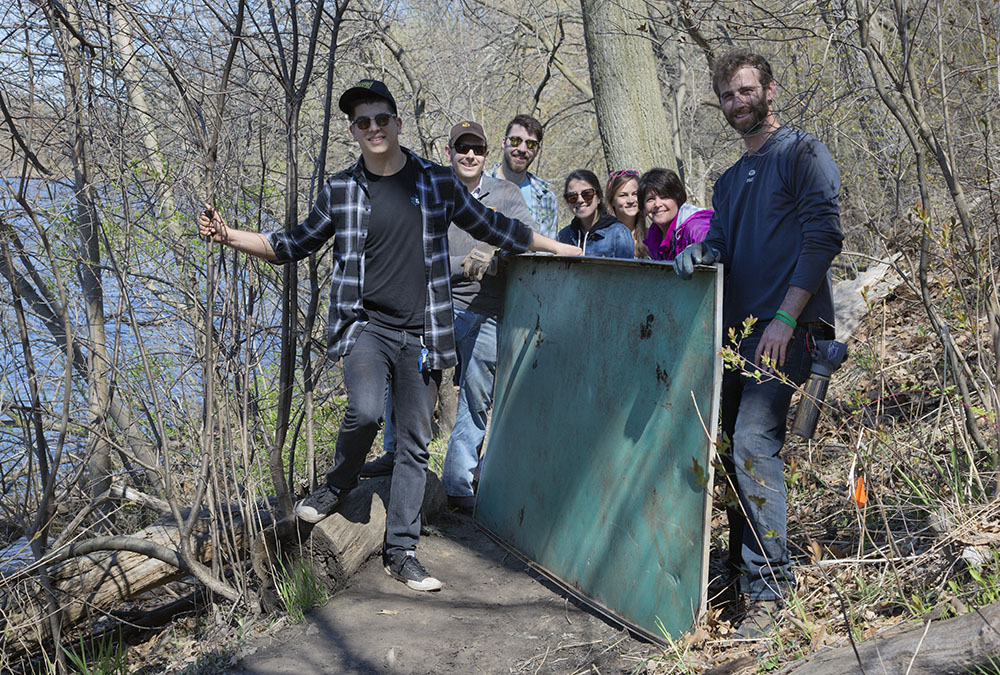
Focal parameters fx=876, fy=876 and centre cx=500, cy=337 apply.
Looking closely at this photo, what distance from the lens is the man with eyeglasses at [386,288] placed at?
4.04 meters

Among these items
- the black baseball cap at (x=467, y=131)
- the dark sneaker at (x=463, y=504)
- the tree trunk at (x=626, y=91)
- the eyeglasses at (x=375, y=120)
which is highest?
the tree trunk at (x=626, y=91)

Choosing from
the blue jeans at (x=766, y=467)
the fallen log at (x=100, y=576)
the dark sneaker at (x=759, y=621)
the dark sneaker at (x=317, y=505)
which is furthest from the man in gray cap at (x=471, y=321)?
the dark sneaker at (x=759, y=621)

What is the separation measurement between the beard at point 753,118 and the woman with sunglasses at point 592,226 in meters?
1.52

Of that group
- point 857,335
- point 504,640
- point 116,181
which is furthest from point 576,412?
point 857,335

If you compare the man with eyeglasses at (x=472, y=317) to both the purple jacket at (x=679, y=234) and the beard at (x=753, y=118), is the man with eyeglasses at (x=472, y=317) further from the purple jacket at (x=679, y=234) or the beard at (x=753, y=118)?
the beard at (x=753, y=118)

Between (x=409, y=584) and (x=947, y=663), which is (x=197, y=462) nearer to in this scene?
(x=409, y=584)

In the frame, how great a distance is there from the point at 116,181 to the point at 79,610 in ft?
6.99

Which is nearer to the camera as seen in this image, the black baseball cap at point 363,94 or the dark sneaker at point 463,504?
the black baseball cap at point 363,94

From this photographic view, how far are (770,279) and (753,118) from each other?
63 centimetres

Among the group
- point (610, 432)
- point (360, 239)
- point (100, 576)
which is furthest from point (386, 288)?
point (100, 576)

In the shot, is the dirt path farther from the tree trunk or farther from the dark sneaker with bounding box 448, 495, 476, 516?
the tree trunk

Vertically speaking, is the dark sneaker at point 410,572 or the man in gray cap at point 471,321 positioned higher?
Answer: the man in gray cap at point 471,321

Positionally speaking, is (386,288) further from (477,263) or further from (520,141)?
(520,141)

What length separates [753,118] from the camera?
3.38 metres
